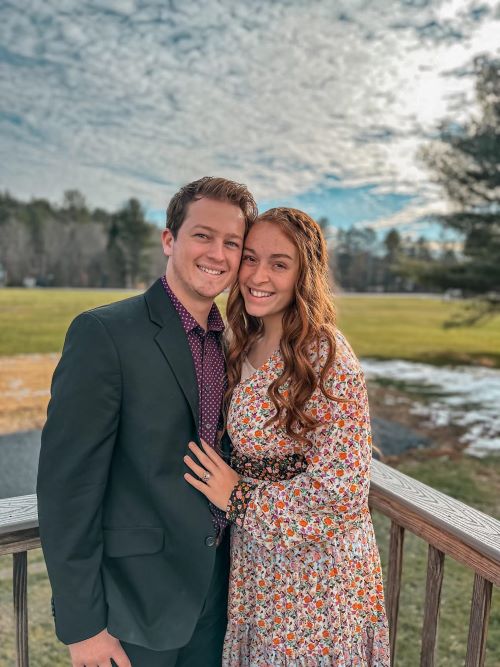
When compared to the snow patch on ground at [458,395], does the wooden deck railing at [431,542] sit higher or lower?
higher

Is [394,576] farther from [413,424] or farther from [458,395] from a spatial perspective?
[458,395]

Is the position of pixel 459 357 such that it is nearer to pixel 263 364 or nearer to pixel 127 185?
pixel 263 364

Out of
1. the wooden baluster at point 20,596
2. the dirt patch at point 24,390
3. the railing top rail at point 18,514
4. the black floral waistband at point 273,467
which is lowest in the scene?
the dirt patch at point 24,390

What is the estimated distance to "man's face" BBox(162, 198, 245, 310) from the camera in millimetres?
1678

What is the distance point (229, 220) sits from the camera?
173 centimetres

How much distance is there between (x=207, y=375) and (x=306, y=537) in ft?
1.86

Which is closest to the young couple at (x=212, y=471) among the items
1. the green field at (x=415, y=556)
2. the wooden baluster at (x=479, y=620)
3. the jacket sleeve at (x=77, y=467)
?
the jacket sleeve at (x=77, y=467)

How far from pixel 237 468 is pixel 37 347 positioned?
17.9m

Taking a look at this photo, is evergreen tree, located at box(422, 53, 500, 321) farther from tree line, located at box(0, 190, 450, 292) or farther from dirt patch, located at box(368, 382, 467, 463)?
tree line, located at box(0, 190, 450, 292)

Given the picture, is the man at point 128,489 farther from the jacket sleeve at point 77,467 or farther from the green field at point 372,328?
the green field at point 372,328

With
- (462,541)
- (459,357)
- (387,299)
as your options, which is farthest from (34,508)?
(387,299)

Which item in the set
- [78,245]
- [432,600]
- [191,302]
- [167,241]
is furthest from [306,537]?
[78,245]

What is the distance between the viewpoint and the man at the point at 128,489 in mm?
1372

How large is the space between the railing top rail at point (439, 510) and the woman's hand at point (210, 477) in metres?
0.52
